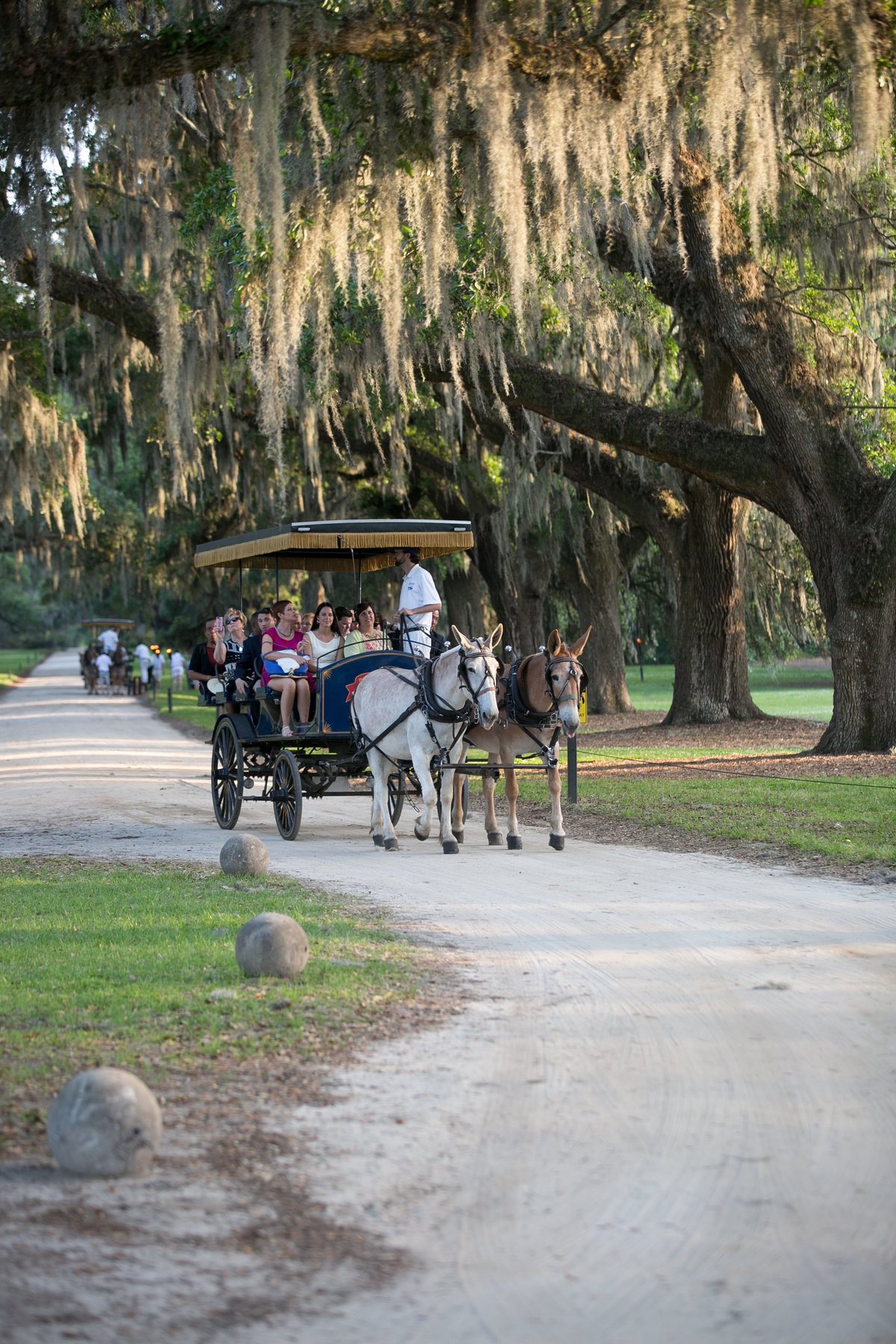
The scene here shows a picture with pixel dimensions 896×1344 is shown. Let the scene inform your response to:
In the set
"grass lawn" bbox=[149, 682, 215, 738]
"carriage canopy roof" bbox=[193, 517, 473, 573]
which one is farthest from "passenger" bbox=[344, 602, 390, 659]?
"grass lawn" bbox=[149, 682, 215, 738]

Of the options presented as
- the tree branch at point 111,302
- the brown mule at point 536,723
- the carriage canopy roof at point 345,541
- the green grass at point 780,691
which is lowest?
the green grass at point 780,691

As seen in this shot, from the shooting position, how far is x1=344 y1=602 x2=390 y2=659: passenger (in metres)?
13.1

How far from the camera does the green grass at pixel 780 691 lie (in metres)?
31.5

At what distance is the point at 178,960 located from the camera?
22.6 feet

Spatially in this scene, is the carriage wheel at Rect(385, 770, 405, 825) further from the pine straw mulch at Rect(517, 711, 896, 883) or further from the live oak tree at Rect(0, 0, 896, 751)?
the live oak tree at Rect(0, 0, 896, 751)

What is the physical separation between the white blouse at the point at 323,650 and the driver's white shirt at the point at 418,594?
0.87 m

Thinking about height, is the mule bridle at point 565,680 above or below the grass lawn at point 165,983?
above

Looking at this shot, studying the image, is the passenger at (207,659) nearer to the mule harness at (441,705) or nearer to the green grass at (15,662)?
the mule harness at (441,705)

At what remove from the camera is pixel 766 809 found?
12.8 metres

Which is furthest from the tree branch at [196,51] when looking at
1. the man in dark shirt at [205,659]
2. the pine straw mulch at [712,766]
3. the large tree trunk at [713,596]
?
the large tree trunk at [713,596]

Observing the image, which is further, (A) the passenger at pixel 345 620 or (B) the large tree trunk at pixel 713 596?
(B) the large tree trunk at pixel 713 596

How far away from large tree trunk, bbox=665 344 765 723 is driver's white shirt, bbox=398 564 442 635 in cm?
940

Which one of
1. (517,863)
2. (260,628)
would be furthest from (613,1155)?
(260,628)

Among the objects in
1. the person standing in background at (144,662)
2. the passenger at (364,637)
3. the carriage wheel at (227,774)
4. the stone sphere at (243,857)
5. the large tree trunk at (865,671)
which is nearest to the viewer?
the stone sphere at (243,857)
